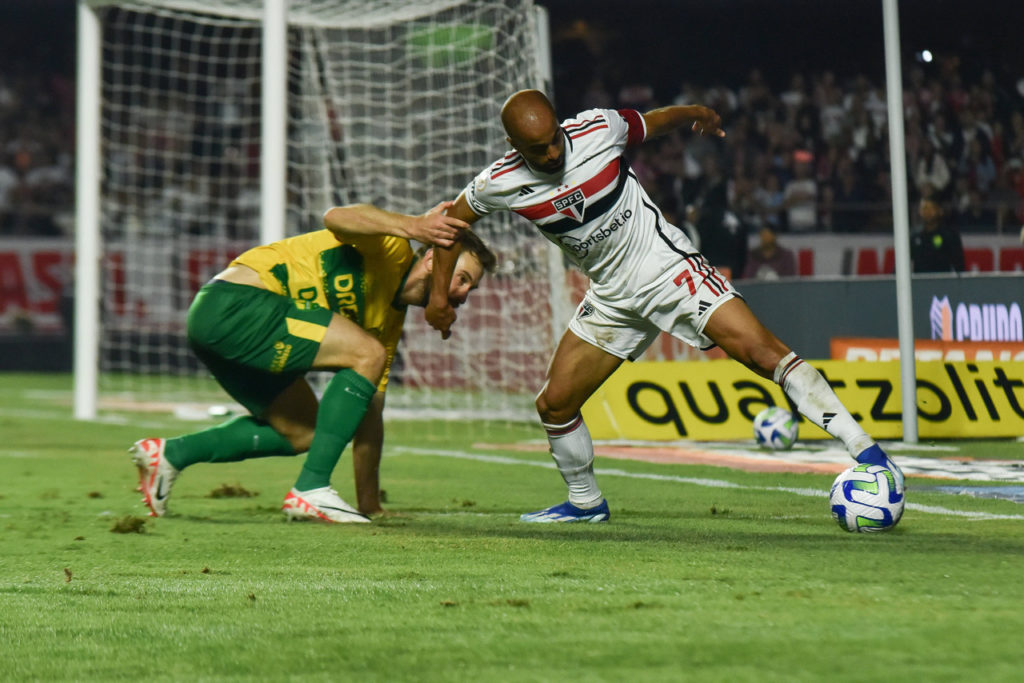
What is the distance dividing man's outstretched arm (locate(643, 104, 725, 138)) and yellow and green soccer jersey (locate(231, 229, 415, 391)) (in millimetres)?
1099

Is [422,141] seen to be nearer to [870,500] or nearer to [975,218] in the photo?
[975,218]

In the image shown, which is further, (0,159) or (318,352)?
(0,159)

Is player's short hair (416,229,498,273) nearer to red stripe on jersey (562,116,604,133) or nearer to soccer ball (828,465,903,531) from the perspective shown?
red stripe on jersey (562,116,604,133)

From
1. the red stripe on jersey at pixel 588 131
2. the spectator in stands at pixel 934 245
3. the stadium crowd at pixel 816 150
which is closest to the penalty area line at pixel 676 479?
the red stripe on jersey at pixel 588 131

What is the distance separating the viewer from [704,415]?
9195mm

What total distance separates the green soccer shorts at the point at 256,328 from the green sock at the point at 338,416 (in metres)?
0.16

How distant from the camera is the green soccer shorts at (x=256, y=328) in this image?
5.48m

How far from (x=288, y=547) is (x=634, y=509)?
1.65 meters

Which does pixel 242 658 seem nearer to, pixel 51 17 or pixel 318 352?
pixel 318 352

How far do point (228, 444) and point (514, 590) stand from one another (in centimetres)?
243

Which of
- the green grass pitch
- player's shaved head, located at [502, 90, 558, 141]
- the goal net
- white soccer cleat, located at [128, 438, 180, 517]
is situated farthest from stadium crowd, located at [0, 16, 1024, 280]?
white soccer cleat, located at [128, 438, 180, 517]

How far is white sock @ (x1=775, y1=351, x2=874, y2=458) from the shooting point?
4.89 metres

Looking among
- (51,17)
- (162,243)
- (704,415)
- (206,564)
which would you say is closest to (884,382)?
(704,415)

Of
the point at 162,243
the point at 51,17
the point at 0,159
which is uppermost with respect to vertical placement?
the point at 51,17
